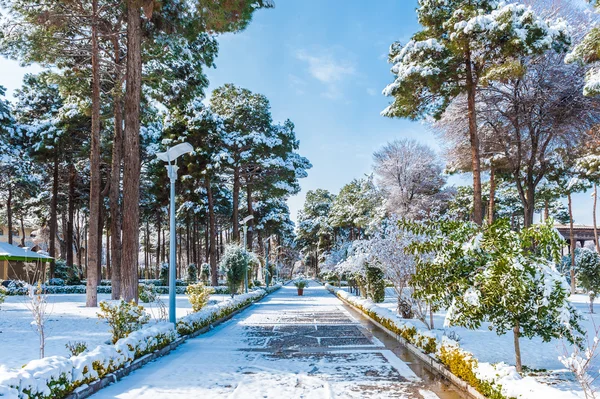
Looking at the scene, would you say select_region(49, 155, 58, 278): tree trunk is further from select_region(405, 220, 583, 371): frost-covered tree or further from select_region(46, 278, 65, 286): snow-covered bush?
select_region(405, 220, 583, 371): frost-covered tree

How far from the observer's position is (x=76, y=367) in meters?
6.35

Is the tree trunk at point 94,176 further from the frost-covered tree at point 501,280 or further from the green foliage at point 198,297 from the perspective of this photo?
the frost-covered tree at point 501,280

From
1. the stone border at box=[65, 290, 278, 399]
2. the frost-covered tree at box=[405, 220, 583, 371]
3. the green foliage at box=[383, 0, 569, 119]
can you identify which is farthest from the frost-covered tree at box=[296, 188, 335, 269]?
the frost-covered tree at box=[405, 220, 583, 371]

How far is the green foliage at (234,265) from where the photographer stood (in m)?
25.1

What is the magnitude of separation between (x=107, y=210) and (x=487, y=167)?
93.6 feet

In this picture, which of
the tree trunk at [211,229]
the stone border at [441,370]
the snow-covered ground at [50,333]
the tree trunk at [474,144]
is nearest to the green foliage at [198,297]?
the snow-covered ground at [50,333]

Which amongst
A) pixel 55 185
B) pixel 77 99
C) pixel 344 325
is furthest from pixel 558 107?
pixel 55 185

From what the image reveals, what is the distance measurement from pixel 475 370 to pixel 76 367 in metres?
5.27

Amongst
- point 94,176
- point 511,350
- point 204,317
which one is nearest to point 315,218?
point 94,176

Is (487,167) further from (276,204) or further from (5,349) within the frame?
(276,204)

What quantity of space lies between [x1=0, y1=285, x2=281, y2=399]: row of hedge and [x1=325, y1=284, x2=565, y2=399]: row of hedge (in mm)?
5138

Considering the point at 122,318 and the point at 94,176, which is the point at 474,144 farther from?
the point at 94,176

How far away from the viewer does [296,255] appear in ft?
277

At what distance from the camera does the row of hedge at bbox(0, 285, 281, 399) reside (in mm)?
5121
